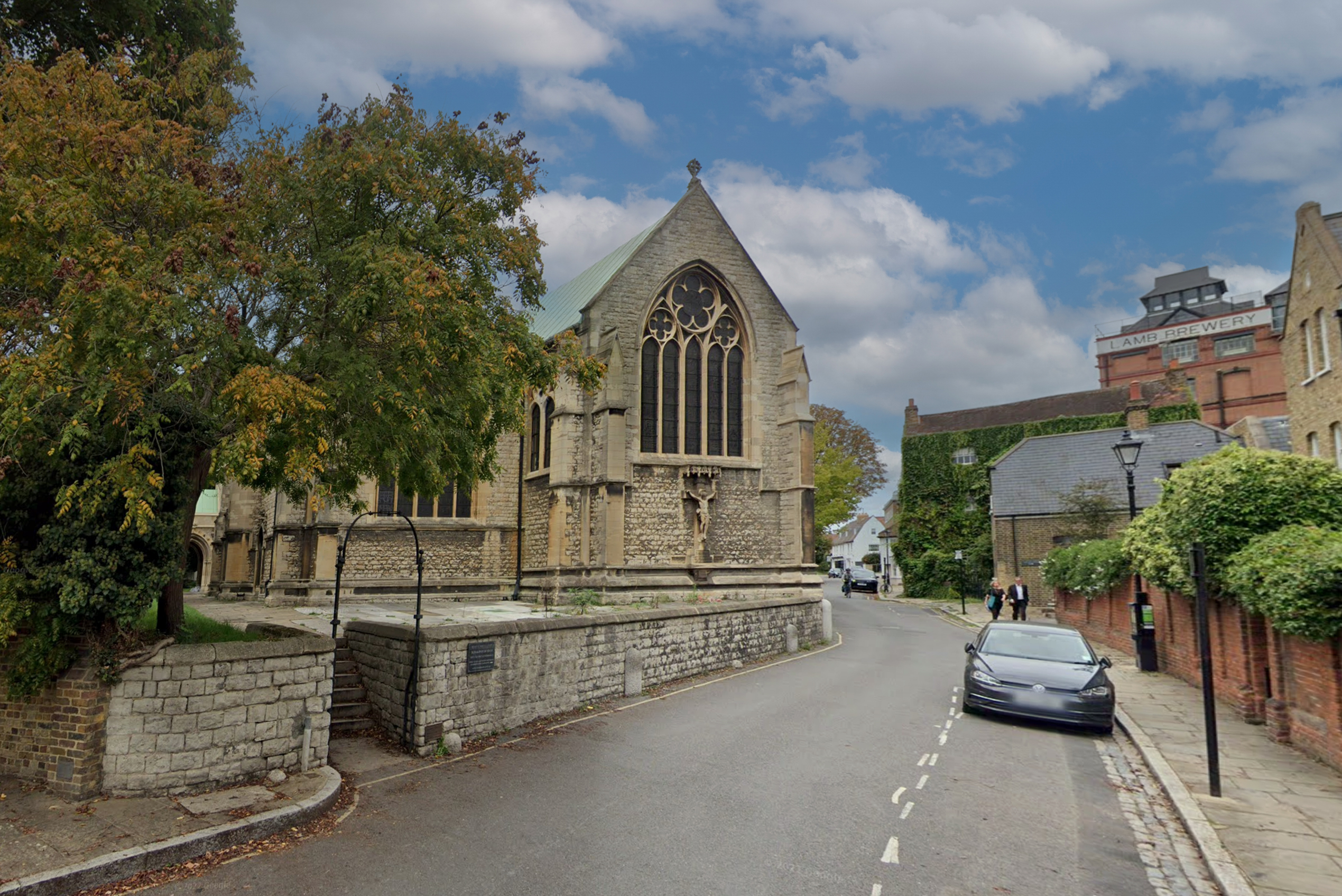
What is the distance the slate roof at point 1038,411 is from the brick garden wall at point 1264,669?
29.4 m

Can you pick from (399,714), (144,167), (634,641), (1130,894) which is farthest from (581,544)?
(1130,894)

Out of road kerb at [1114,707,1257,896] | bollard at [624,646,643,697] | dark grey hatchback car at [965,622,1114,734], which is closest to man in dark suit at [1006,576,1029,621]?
dark grey hatchback car at [965,622,1114,734]

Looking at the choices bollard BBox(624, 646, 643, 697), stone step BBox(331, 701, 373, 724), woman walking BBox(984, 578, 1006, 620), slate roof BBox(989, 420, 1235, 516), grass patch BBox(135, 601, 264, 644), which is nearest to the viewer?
grass patch BBox(135, 601, 264, 644)

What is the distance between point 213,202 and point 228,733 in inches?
207

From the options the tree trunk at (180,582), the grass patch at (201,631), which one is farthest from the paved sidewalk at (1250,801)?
the tree trunk at (180,582)

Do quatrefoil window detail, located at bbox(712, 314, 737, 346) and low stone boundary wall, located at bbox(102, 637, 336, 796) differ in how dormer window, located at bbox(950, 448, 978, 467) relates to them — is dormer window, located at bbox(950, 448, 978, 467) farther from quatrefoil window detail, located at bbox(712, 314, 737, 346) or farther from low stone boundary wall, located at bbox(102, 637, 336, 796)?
low stone boundary wall, located at bbox(102, 637, 336, 796)

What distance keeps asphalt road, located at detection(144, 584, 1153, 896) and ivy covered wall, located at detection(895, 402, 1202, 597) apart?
30345 millimetres

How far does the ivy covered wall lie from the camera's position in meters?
39.8

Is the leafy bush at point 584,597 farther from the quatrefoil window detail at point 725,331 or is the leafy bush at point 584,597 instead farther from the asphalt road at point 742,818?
the asphalt road at point 742,818

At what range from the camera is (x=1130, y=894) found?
18.7 ft

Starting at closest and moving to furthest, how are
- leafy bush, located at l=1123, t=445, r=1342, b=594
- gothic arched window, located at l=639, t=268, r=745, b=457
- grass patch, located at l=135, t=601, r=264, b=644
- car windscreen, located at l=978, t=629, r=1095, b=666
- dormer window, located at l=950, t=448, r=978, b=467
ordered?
grass patch, located at l=135, t=601, r=264, b=644 → leafy bush, located at l=1123, t=445, r=1342, b=594 → car windscreen, located at l=978, t=629, r=1095, b=666 → gothic arched window, located at l=639, t=268, r=745, b=457 → dormer window, located at l=950, t=448, r=978, b=467

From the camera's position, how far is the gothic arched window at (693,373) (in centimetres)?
2419

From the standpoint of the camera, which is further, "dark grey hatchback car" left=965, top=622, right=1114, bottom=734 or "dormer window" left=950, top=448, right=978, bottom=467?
"dormer window" left=950, top=448, right=978, bottom=467

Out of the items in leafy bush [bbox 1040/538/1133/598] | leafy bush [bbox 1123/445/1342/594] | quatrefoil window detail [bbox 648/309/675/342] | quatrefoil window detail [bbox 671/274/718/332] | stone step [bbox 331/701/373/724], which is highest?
quatrefoil window detail [bbox 671/274/718/332]
